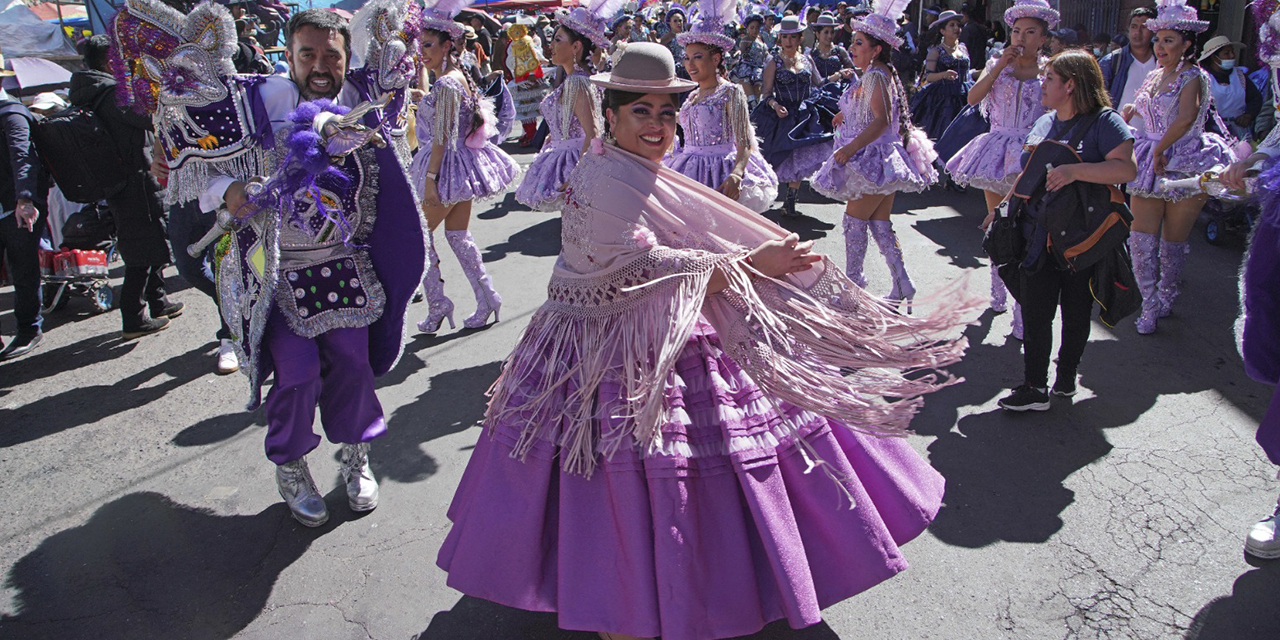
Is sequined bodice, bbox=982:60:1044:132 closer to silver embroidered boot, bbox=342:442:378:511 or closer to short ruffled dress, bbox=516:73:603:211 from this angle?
short ruffled dress, bbox=516:73:603:211

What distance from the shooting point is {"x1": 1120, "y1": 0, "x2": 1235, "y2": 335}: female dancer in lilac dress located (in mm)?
5113

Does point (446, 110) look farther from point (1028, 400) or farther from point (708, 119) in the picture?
point (1028, 400)

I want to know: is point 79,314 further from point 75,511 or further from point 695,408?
Answer: point 695,408

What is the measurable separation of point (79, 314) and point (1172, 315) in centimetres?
799

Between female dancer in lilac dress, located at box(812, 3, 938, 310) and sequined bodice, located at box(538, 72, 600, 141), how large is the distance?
1.71 meters

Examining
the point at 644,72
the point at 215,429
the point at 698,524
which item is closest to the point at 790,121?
the point at 215,429

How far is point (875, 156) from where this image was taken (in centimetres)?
584

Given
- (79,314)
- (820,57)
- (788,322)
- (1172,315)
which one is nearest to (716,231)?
(788,322)

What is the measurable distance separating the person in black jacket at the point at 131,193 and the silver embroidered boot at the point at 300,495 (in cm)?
301

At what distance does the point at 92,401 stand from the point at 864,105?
5.20 metres

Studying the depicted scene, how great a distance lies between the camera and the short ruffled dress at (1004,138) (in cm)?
544

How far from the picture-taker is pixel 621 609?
250 centimetres

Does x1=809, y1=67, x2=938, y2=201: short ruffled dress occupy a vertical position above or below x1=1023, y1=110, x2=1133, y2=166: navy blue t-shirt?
below

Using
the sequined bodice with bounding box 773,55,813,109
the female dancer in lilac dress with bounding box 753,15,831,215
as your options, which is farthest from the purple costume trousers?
the sequined bodice with bounding box 773,55,813,109
